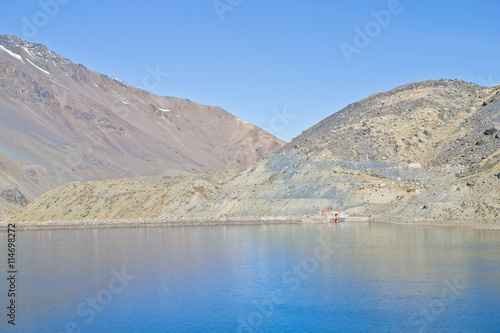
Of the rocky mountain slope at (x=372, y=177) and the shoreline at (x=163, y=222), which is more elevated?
the rocky mountain slope at (x=372, y=177)

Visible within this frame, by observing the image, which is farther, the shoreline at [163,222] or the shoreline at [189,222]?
the shoreline at [163,222]

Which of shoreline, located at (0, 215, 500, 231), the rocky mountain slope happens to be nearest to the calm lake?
the rocky mountain slope

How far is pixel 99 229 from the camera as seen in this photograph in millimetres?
109938

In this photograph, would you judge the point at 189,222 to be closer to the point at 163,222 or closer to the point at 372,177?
the point at 163,222

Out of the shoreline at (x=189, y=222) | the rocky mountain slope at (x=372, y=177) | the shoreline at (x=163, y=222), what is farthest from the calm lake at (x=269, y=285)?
the shoreline at (x=163, y=222)

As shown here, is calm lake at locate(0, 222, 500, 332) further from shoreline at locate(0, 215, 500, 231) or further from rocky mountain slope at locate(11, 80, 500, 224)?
shoreline at locate(0, 215, 500, 231)

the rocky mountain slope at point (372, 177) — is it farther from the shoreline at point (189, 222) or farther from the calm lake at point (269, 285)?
the calm lake at point (269, 285)

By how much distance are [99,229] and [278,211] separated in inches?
1322

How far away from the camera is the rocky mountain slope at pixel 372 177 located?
95.9m

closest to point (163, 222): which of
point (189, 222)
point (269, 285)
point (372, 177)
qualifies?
point (189, 222)

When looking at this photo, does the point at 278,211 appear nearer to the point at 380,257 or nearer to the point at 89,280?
the point at 380,257

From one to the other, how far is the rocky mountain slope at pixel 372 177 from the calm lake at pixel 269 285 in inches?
812

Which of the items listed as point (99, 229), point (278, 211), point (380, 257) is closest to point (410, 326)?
point (380, 257)

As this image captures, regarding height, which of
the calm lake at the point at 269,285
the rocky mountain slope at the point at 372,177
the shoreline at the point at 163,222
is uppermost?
the rocky mountain slope at the point at 372,177
